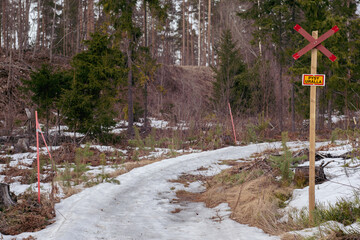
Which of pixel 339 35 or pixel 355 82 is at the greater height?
pixel 339 35

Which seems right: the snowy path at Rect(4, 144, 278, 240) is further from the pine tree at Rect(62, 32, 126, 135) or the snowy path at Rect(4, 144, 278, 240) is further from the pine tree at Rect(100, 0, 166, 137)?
the pine tree at Rect(100, 0, 166, 137)

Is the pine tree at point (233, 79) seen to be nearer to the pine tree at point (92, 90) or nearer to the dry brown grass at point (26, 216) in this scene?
the pine tree at point (92, 90)

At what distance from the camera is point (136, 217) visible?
620cm

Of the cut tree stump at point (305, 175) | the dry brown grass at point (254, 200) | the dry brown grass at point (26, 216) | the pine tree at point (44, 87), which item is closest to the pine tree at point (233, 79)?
the pine tree at point (44, 87)

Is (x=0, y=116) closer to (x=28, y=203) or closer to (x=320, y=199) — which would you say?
(x=28, y=203)

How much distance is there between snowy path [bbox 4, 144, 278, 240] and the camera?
17.0ft

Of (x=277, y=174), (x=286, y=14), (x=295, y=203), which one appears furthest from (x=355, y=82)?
(x=295, y=203)

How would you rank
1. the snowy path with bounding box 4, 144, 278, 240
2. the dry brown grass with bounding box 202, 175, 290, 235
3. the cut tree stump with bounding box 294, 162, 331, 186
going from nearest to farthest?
the snowy path with bounding box 4, 144, 278, 240 < the dry brown grass with bounding box 202, 175, 290, 235 < the cut tree stump with bounding box 294, 162, 331, 186

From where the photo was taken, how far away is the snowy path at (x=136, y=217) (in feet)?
17.0

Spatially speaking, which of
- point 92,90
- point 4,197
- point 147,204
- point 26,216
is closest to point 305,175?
point 147,204

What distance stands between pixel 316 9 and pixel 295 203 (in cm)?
1549

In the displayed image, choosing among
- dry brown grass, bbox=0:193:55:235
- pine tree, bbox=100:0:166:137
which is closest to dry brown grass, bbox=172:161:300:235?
dry brown grass, bbox=0:193:55:235

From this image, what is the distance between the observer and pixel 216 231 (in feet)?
17.9

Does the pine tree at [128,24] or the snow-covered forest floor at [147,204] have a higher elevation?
the pine tree at [128,24]
